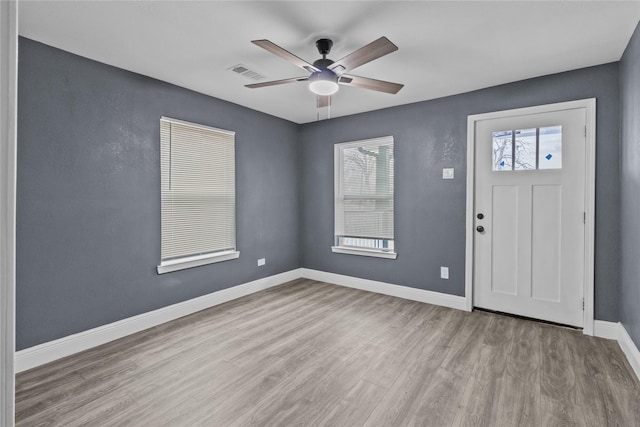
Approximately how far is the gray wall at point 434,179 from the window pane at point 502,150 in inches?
11.5

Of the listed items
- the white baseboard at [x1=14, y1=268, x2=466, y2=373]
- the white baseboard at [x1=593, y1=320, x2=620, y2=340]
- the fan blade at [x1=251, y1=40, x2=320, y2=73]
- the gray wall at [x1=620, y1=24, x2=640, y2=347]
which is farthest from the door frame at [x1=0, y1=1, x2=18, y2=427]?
the white baseboard at [x1=593, y1=320, x2=620, y2=340]

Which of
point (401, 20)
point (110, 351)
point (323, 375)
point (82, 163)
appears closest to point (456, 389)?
point (323, 375)

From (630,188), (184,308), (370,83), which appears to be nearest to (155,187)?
(184,308)

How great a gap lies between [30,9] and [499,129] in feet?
13.4

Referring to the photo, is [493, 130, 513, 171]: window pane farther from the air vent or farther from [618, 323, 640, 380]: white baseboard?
the air vent

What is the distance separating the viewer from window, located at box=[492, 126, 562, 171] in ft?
10.2

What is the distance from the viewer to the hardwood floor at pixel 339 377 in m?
1.87

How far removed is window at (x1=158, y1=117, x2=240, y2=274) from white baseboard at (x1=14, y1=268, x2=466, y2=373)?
1.48 feet

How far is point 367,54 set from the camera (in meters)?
2.15

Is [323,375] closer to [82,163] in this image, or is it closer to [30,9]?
[82,163]

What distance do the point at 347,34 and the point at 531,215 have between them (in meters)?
2.57

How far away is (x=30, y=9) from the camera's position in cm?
201

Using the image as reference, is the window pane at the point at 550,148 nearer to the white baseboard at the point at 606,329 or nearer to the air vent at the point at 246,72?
the white baseboard at the point at 606,329

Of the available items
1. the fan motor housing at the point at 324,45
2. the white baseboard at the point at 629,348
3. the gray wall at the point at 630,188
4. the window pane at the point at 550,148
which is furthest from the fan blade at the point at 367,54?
the white baseboard at the point at 629,348
